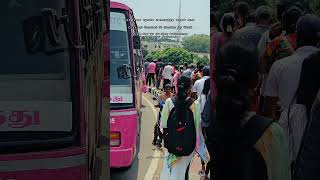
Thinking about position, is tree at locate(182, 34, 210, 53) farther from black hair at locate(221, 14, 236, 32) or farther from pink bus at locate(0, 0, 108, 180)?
pink bus at locate(0, 0, 108, 180)

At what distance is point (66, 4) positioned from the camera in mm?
2840

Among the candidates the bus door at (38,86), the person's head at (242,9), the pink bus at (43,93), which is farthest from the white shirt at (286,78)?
the bus door at (38,86)

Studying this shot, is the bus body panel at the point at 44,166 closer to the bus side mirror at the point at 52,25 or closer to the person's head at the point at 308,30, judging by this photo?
the bus side mirror at the point at 52,25

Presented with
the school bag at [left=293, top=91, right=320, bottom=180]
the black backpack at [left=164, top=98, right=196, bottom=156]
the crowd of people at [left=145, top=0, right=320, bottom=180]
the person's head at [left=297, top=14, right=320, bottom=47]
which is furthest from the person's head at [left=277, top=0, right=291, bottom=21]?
the school bag at [left=293, top=91, right=320, bottom=180]

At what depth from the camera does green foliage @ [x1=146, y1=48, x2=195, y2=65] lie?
3736 mm

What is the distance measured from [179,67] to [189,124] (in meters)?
0.51

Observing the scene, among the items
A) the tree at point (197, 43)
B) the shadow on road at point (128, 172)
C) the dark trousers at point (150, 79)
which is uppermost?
the tree at point (197, 43)

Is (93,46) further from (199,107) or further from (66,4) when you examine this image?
(199,107)

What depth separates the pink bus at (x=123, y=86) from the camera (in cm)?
361

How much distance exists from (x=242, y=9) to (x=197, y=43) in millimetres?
347

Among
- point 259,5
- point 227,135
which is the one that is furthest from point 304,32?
point 227,135

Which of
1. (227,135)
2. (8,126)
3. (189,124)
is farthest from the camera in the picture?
(189,124)

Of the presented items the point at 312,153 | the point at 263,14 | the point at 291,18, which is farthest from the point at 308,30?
the point at 312,153

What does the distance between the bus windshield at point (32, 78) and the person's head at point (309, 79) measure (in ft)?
4.13
